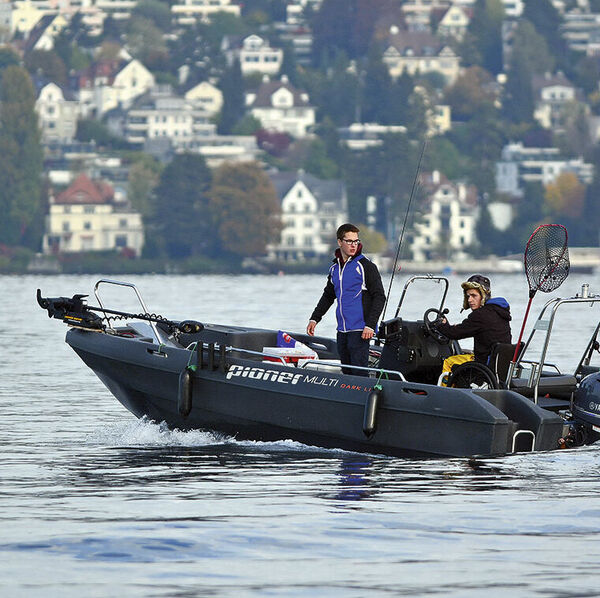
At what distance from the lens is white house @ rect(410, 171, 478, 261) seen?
5787 inches

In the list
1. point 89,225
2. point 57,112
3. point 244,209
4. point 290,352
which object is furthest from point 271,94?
point 290,352

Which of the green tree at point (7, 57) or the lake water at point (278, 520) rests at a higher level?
the green tree at point (7, 57)

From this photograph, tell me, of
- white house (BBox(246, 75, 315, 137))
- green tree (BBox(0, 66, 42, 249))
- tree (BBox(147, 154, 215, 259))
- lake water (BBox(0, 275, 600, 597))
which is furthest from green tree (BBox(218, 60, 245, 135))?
lake water (BBox(0, 275, 600, 597))

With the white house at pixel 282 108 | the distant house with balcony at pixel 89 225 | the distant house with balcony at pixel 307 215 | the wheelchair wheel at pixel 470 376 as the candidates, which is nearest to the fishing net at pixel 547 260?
the wheelchair wheel at pixel 470 376

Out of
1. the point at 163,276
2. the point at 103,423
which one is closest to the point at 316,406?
the point at 103,423

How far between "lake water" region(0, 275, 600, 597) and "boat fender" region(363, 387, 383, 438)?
286 mm

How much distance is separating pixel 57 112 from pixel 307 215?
39.0 metres

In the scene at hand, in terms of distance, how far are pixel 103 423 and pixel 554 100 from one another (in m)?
172

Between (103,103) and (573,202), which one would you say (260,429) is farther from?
(103,103)

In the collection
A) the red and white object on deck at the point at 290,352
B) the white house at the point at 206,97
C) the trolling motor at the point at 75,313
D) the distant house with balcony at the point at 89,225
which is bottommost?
the distant house with balcony at the point at 89,225

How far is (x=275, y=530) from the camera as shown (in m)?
10.2

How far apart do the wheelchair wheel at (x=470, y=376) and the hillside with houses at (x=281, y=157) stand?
117m

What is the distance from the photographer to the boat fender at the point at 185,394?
45.2 feet

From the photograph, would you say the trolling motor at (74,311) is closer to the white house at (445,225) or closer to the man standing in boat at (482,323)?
the man standing in boat at (482,323)
